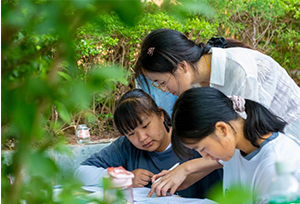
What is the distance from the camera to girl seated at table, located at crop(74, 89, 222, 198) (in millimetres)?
2363

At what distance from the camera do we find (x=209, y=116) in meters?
1.63

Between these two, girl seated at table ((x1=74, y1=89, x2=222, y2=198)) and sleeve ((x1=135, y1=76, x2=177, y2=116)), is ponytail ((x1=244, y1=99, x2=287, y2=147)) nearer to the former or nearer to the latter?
girl seated at table ((x1=74, y1=89, x2=222, y2=198))

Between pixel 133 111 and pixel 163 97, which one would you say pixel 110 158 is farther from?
pixel 163 97

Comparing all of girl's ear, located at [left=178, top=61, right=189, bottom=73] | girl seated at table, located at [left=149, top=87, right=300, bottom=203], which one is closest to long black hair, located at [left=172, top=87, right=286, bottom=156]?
girl seated at table, located at [left=149, top=87, right=300, bottom=203]

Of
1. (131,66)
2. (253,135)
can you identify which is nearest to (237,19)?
(131,66)

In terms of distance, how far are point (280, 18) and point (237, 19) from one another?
0.66 m

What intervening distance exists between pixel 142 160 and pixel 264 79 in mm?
928

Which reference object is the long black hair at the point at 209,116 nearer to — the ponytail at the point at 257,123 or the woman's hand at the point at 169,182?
the ponytail at the point at 257,123

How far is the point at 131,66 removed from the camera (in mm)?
4949

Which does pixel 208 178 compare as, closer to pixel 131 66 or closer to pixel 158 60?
pixel 158 60

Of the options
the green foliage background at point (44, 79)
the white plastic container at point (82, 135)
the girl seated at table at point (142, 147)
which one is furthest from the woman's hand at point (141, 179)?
the white plastic container at point (82, 135)

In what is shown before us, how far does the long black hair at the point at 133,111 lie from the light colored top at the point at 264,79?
20.2 inches

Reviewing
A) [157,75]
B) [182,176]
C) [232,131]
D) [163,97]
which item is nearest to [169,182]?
[182,176]

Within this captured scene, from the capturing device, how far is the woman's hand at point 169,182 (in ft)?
6.26
